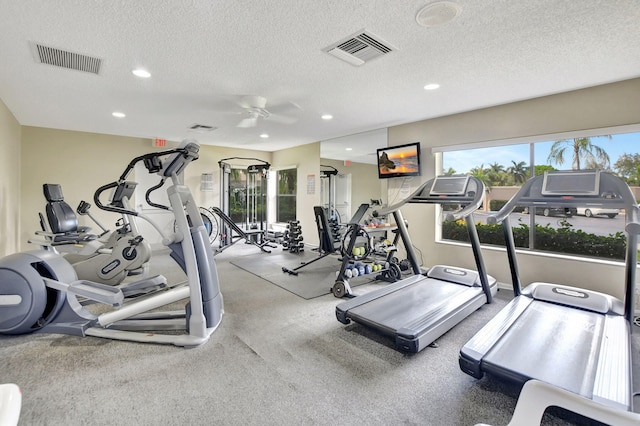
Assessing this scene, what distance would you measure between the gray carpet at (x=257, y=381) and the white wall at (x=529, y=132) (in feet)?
5.52

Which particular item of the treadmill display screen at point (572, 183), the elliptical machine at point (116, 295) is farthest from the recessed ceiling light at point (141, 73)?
the treadmill display screen at point (572, 183)

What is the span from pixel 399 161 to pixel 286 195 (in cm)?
388

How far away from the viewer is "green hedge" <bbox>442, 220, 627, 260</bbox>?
363 cm

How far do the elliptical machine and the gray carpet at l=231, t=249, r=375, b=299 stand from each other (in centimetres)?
142

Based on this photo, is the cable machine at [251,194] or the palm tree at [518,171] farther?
the cable machine at [251,194]

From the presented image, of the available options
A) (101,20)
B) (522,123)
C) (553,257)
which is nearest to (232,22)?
(101,20)

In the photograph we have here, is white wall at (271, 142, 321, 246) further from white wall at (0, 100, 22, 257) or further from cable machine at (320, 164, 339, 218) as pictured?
white wall at (0, 100, 22, 257)

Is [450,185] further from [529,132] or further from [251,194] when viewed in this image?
[251,194]

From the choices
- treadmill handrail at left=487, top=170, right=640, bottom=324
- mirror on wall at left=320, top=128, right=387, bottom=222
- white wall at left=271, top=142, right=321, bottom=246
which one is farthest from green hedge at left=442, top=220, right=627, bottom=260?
white wall at left=271, top=142, right=321, bottom=246

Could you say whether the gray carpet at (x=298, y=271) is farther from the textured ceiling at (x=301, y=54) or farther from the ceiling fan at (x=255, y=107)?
the textured ceiling at (x=301, y=54)

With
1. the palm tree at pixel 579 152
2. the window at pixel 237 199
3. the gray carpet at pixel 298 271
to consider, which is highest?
the palm tree at pixel 579 152

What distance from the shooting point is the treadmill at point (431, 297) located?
2553 mm

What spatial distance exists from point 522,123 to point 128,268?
18.2ft

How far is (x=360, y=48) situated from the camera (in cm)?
257
